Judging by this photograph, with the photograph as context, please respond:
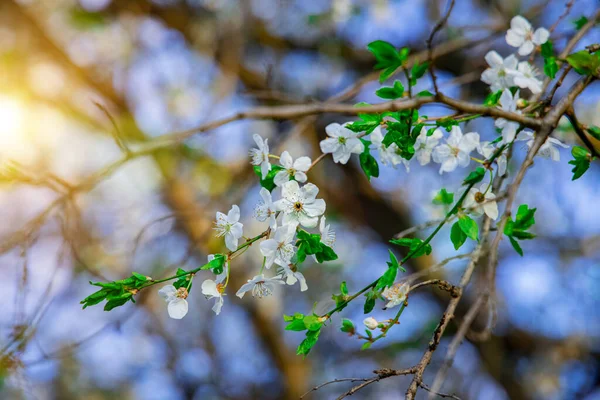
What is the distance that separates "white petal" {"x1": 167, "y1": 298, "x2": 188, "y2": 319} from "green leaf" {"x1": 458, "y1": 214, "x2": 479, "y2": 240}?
1.42 feet

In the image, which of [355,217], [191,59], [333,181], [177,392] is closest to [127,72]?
[191,59]

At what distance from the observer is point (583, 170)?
863 millimetres

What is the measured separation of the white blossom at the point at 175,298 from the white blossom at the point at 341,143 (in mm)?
317

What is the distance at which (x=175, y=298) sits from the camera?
78cm

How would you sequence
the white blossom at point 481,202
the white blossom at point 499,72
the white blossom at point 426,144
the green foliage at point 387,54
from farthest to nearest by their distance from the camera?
the white blossom at point 499,72 → the white blossom at point 426,144 → the white blossom at point 481,202 → the green foliage at point 387,54

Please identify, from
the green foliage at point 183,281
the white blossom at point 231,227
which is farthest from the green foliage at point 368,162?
the green foliage at point 183,281

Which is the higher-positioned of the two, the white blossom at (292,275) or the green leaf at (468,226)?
the white blossom at (292,275)

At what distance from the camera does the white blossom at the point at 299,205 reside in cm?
74

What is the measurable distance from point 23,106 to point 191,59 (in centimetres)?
121

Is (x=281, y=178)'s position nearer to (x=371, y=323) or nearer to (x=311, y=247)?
(x=311, y=247)

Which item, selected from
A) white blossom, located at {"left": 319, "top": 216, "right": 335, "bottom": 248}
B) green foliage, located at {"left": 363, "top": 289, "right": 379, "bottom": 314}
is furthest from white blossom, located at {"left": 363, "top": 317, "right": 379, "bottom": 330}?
white blossom, located at {"left": 319, "top": 216, "right": 335, "bottom": 248}

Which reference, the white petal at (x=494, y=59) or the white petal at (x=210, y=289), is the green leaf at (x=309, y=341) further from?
the white petal at (x=494, y=59)

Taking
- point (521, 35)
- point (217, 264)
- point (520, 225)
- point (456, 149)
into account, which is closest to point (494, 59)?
point (521, 35)

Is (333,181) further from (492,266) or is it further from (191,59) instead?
(492,266)
